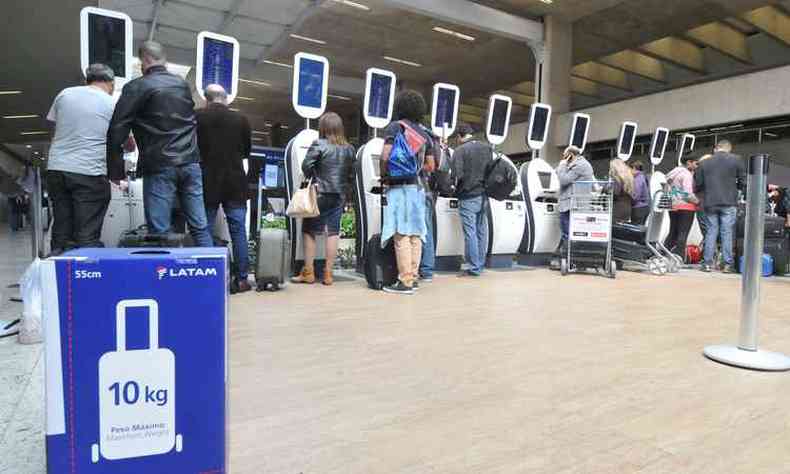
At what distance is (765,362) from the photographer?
2.23 m

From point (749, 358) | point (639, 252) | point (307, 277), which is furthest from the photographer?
point (639, 252)

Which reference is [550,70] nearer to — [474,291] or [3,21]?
[474,291]

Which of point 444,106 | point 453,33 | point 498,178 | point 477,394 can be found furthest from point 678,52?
point 477,394

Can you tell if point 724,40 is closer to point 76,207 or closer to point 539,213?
point 539,213

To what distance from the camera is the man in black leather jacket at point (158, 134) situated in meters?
2.89

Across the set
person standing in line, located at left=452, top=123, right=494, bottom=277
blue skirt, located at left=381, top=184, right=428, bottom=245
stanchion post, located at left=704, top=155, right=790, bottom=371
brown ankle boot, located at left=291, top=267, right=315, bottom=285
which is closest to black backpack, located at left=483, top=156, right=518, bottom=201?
person standing in line, located at left=452, top=123, right=494, bottom=277

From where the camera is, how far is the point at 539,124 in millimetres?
6980

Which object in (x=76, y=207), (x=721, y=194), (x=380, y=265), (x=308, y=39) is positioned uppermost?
(x=308, y=39)

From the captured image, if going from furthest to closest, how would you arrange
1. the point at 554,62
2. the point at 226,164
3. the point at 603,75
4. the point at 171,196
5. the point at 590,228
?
1. the point at 603,75
2. the point at 554,62
3. the point at 590,228
4. the point at 226,164
5. the point at 171,196

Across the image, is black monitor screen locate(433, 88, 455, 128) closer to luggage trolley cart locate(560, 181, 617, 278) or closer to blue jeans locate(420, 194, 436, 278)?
blue jeans locate(420, 194, 436, 278)

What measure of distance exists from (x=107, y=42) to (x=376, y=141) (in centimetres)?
240

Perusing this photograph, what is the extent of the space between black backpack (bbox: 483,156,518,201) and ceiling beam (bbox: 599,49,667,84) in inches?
512

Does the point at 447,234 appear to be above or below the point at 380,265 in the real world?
above

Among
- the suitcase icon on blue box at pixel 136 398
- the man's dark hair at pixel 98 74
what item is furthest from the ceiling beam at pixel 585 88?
the suitcase icon on blue box at pixel 136 398
